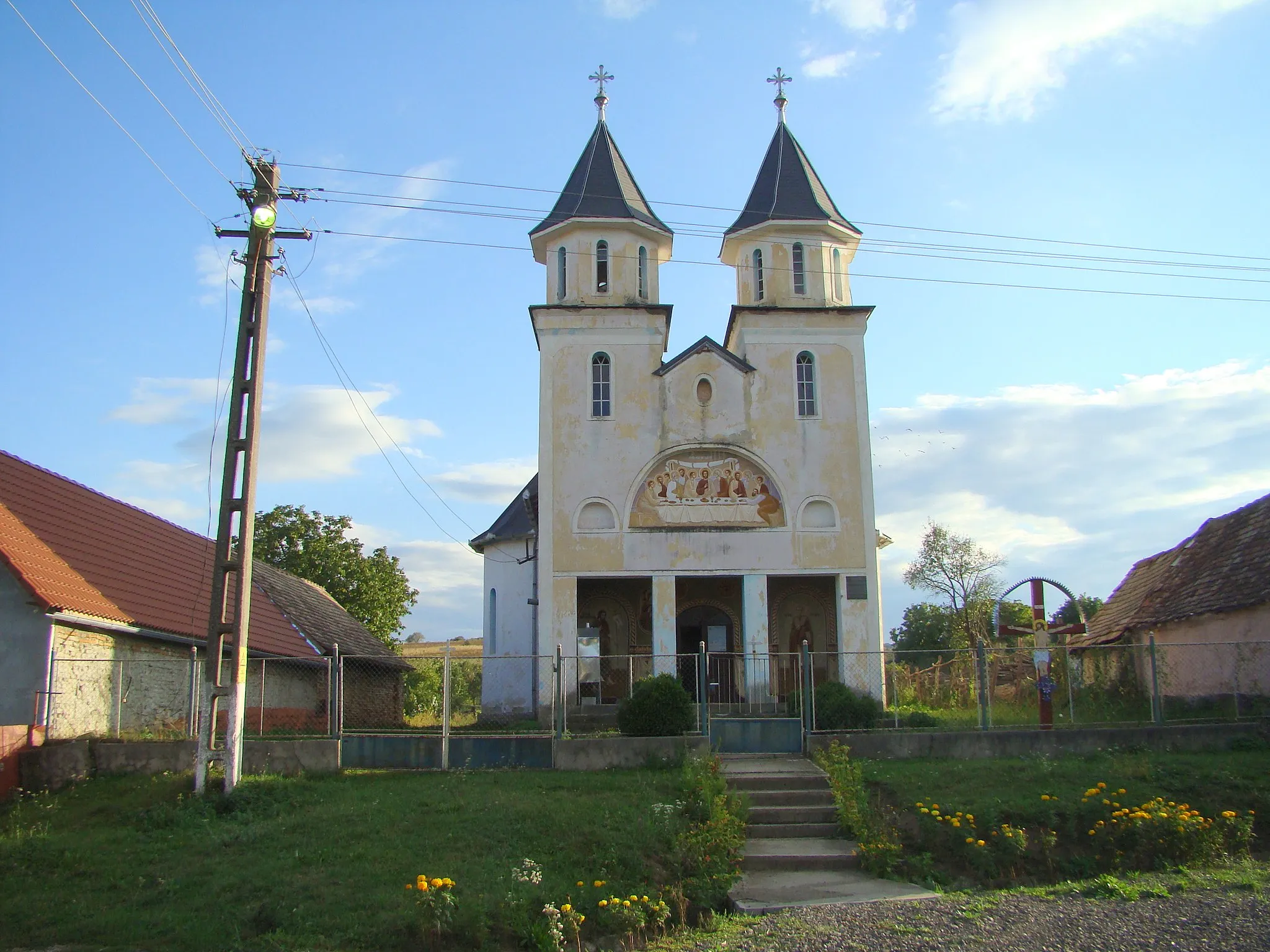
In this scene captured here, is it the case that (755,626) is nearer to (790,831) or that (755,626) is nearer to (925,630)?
(790,831)

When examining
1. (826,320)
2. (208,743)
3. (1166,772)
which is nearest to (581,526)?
(826,320)

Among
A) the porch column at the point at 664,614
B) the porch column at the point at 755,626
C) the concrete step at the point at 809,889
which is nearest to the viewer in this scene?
the concrete step at the point at 809,889

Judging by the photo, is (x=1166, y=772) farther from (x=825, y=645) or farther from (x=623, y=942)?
(x=825, y=645)

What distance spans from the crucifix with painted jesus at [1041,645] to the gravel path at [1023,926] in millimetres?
6674

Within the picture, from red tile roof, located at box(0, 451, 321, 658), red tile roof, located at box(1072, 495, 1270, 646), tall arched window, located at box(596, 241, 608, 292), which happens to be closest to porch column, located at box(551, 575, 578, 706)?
red tile roof, located at box(0, 451, 321, 658)

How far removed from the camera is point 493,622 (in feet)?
106

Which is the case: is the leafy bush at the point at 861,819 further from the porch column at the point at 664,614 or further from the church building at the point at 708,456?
the porch column at the point at 664,614

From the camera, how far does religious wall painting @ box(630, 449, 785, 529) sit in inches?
956

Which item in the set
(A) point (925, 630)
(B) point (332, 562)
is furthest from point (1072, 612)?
(B) point (332, 562)

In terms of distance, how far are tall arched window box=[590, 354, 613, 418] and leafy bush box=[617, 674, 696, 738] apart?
955cm

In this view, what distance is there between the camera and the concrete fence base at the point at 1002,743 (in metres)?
16.2

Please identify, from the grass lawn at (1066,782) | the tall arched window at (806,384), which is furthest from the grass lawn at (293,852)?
the tall arched window at (806,384)

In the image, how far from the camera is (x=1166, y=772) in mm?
14539

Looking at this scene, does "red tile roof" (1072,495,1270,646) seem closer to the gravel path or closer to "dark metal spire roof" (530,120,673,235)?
the gravel path
